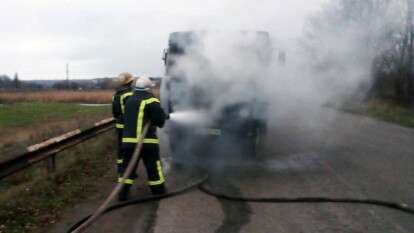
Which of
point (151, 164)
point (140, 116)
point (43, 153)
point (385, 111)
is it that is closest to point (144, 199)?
point (151, 164)

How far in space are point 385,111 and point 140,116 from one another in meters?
20.1

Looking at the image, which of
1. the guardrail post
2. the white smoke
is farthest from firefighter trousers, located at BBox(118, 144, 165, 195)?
the white smoke

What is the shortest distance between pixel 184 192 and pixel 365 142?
7667mm

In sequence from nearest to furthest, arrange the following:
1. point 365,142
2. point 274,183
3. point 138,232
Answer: point 138,232
point 274,183
point 365,142

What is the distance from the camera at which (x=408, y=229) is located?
548 cm

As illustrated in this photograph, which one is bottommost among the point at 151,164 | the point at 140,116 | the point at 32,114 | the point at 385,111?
the point at 32,114

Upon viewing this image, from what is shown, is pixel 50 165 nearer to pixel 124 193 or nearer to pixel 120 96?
pixel 120 96

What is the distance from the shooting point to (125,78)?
8.42m

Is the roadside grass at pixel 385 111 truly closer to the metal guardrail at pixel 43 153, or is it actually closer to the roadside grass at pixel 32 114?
the roadside grass at pixel 32 114

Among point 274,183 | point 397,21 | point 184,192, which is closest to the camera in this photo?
point 184,192

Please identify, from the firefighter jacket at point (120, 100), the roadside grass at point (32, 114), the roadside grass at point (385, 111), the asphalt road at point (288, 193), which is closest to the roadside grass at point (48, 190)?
the asphalt road at point (288, 193)

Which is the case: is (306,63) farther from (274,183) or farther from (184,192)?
(184,192)

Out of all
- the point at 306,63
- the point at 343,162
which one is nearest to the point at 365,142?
the point at 306,63

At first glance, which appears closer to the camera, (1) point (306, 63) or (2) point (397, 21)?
(1) point (306, 63)
